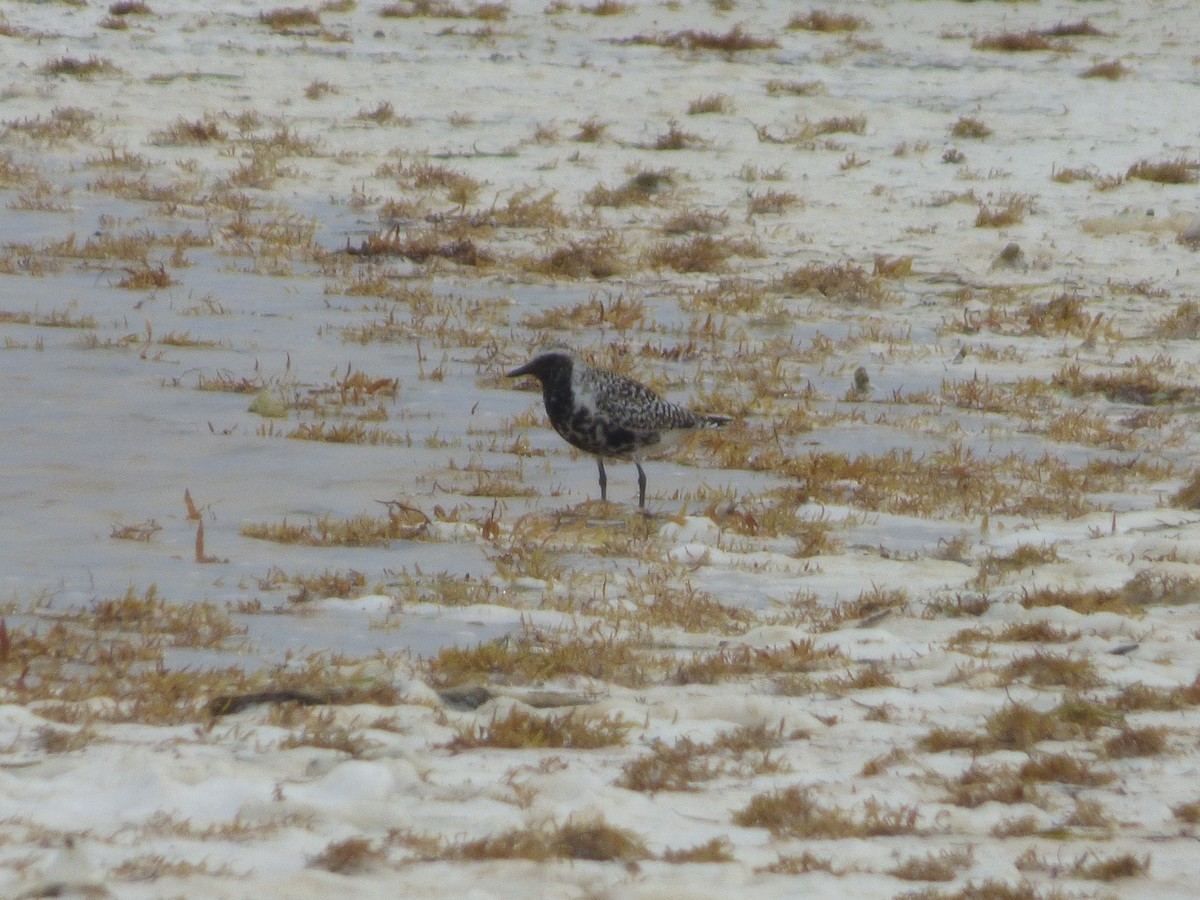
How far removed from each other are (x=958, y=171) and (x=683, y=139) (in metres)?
3.30

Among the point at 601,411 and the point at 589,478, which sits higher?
the point at 601,411

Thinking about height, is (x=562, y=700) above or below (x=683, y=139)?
below

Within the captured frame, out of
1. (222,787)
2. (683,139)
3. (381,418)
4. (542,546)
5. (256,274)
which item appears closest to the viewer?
(222,787)

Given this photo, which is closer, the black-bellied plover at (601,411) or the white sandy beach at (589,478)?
the white sandy beach at (589,478)

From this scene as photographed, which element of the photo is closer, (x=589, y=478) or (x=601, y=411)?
(x=601, y=411)

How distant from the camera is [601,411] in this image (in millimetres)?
8781

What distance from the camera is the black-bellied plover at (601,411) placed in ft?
28.9

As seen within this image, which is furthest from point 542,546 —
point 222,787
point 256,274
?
point 256,274

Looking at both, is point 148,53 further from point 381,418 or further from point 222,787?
point 222,787

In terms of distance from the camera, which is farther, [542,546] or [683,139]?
[683,139]

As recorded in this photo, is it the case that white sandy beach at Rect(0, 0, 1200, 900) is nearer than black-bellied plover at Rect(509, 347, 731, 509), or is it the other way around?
white sandy beach at Rect(0, 0, 1200, 900)

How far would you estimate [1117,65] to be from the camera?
72.6 feet

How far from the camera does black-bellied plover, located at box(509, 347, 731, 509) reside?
28.9 ft

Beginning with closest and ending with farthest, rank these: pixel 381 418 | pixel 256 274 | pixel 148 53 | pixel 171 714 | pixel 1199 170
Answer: pixel 171 714, pixel 381 418, pixel 256 274, pixel 1199 170, pixel 148 53
